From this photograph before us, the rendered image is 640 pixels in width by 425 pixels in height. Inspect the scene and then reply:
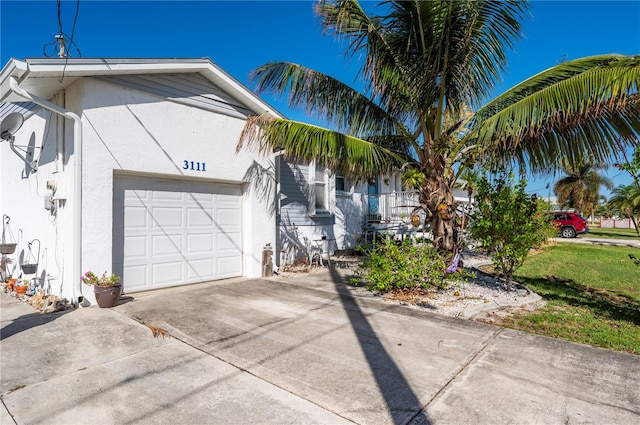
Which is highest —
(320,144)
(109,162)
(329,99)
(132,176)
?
(329,99)

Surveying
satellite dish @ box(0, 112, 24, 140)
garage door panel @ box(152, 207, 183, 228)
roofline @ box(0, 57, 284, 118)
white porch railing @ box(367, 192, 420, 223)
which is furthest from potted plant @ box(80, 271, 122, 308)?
white porch railing @ box(367, 192, 420, 223)

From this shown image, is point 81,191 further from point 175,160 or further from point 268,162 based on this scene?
point 268,162

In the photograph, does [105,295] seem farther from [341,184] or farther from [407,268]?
[341,184]

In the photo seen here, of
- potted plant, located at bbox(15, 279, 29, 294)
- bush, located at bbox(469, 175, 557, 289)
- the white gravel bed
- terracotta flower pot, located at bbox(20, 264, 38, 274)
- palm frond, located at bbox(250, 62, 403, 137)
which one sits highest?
palm frond, located at bbox(250, 62, 403, 137)

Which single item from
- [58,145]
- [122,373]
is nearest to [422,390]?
[122,373]

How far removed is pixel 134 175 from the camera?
23.1 ft

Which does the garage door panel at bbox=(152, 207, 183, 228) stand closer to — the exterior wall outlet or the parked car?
the exterior wall outlet

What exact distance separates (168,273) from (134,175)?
2.09 metres

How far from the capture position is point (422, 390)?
3.33 m

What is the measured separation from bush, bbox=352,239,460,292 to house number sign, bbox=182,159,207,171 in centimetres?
407

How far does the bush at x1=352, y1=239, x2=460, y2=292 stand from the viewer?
266 inches

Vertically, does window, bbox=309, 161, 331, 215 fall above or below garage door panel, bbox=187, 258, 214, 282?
above

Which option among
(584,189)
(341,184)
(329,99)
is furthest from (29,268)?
(584,189)

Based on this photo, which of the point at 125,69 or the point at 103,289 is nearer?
the point at 103,289
